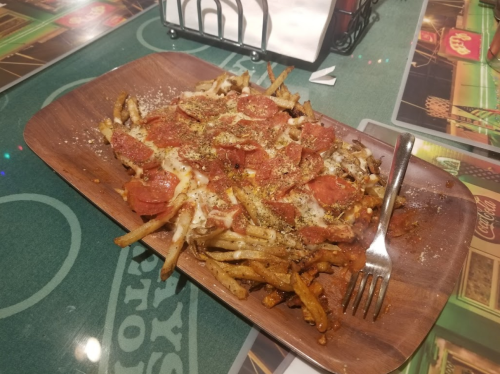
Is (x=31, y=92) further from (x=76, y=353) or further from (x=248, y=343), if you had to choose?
(x=248, y=343)

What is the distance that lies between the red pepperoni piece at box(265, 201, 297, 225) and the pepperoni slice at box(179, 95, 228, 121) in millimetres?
741

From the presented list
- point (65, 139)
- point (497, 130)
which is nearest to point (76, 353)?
point (65, 139)

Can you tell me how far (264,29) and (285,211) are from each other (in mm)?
1802

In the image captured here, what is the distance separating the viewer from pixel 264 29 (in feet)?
9.22

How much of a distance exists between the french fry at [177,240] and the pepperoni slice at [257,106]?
0.74 m

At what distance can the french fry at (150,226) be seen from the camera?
1.54 m

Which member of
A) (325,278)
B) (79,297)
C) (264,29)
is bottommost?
(79,297)

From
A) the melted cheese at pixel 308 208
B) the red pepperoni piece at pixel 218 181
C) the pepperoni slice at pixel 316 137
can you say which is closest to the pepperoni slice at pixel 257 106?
the pepperoni slice at pixel 316 137

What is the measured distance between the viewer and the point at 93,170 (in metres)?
1.93

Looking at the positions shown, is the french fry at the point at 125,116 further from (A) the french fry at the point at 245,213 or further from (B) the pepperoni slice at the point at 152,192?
(B) the pepperoni slice at the point at 152,192

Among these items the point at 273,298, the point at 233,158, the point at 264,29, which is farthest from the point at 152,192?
the point at 264,29

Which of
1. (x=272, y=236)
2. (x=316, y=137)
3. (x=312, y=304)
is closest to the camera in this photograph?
(x=312, y=304)

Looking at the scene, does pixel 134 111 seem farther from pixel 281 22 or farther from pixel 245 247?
pixel 281 22

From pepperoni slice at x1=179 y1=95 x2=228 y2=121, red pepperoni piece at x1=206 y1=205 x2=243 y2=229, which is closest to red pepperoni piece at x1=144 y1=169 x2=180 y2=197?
red pepperoni piece at x1=206 y1=205 x2=243 y2=229
